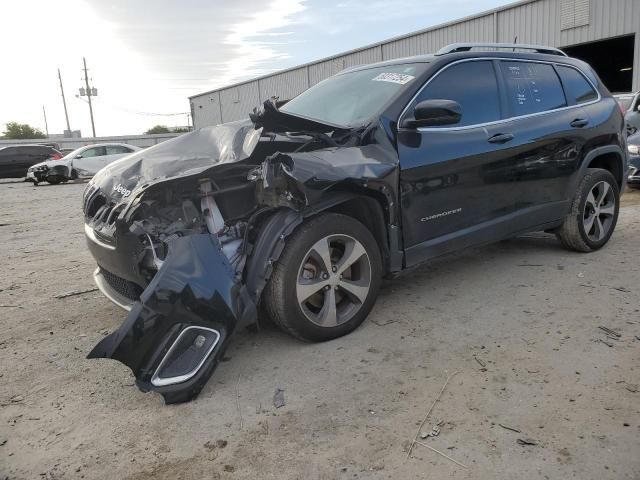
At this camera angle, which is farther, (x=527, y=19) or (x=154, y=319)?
(x=527, y=19)

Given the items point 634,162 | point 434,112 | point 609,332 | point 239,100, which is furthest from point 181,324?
point 239,100

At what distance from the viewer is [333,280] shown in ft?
10.3

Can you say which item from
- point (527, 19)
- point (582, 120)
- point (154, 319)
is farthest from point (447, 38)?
point (154, 319)

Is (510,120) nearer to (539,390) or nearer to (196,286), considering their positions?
(539,390)

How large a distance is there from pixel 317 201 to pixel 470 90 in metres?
1.76

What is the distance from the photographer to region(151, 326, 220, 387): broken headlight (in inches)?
102

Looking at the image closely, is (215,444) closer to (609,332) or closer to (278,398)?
(278,398)

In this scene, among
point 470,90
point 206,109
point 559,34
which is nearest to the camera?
point 470,90

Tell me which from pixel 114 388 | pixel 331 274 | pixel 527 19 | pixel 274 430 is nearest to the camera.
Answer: pixel 274 430

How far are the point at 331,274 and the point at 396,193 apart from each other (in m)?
0.71

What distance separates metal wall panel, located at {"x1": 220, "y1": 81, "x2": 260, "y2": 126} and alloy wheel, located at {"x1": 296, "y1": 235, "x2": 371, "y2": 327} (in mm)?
34603

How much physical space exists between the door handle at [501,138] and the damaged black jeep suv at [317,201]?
0.05ft

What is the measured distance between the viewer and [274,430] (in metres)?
2.38

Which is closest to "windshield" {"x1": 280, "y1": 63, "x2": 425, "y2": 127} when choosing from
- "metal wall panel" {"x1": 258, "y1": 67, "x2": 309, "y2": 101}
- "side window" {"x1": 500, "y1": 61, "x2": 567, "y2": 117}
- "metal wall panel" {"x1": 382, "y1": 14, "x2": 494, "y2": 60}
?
"side window" {"x1": 500, "y1": 61, "x2": 567, "y2": 117}
